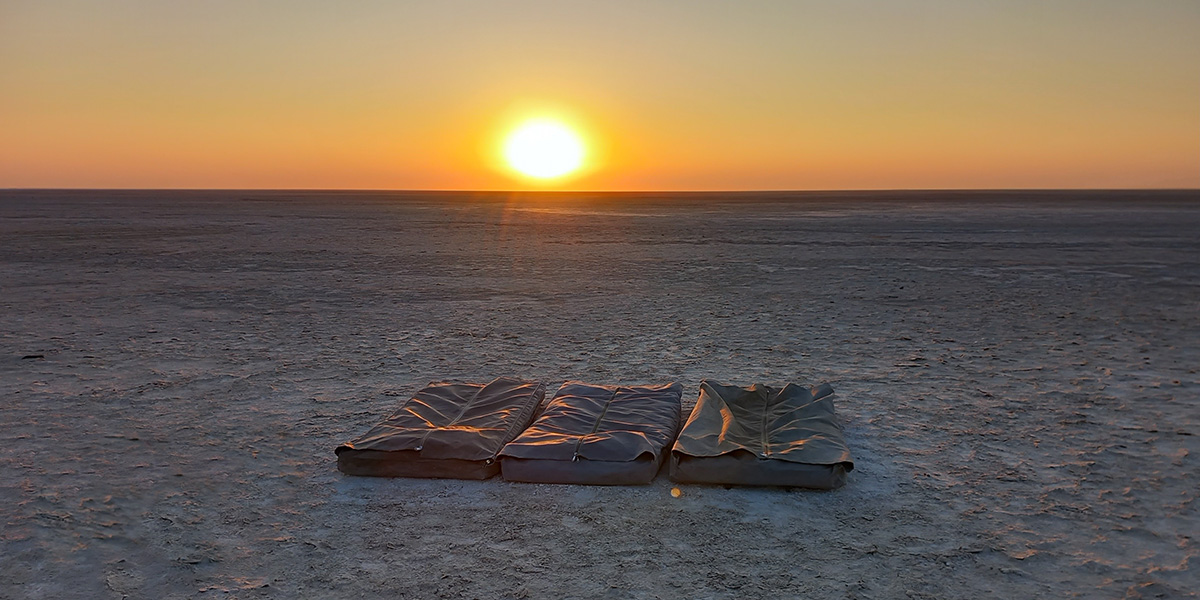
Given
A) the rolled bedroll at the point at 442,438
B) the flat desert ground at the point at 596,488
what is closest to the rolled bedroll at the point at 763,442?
the flat desert ground at the point at 596,488

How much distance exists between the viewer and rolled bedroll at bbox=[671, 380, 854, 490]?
4.29 m

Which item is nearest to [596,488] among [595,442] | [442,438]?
[595,442]

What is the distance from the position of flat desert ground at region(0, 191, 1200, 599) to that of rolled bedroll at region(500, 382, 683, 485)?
5.2 inches

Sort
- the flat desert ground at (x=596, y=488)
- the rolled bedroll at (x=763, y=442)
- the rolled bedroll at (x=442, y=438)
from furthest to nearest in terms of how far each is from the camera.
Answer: the rolled bedroll at (x=442, y=438)
the rolled bedroll at (x=763, y=442)
the flat desert ground at (x=596, y=488)

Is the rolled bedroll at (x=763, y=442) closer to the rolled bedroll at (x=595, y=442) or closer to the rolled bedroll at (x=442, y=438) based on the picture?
the rolled bedroll at (x=595, y=442)

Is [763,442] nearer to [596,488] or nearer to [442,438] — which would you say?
[596,488]

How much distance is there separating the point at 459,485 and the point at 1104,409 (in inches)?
183

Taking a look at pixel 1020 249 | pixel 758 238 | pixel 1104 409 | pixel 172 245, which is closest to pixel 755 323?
pixel 1104 409

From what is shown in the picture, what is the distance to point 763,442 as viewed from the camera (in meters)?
4.66

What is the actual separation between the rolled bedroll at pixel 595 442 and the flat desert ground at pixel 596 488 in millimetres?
132

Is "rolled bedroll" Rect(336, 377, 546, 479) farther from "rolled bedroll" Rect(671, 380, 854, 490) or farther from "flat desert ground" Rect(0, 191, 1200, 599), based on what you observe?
"rolled bedroll" Rect(671, 380, 854, 490)

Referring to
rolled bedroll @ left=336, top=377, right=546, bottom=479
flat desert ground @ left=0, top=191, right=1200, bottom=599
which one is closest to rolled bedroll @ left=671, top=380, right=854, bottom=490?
flat desert ground @ left=0, top=191, right=1200, bottom=599

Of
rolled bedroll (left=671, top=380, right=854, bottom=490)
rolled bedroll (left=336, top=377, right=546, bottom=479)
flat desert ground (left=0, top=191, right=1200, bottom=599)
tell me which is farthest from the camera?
rolled bedroll (left=336, top=377, right=546, bottom=479)

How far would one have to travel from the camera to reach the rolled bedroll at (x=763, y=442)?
4.29 m
